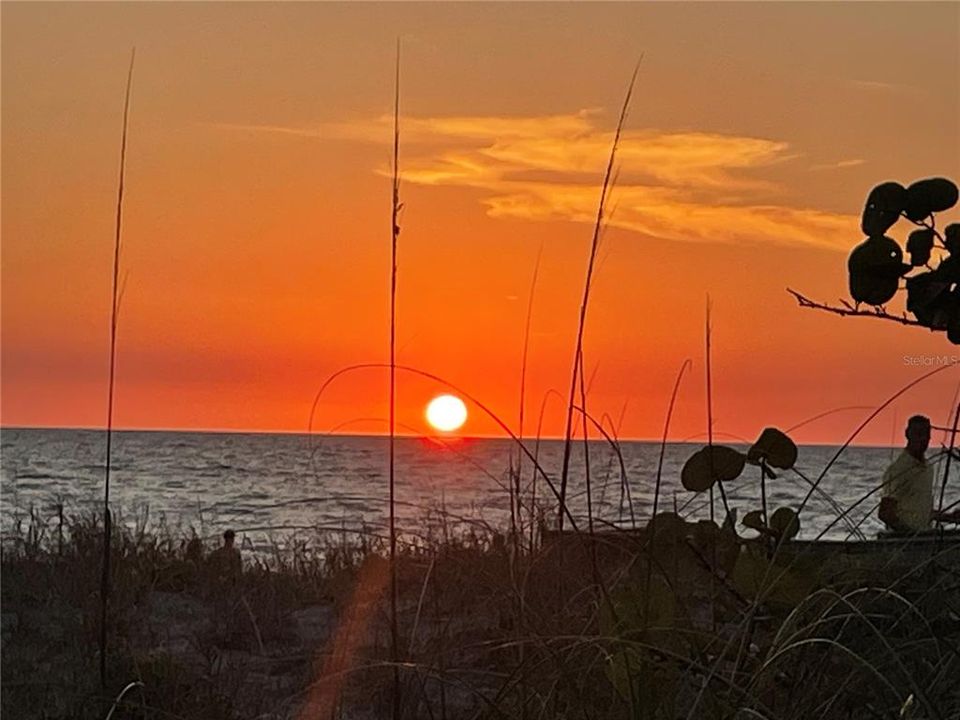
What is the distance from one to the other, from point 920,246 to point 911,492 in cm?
116

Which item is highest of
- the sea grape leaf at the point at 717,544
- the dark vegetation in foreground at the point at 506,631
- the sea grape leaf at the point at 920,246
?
the sea grape leaf at the point at 920,246

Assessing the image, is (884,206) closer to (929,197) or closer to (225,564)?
(929,197)

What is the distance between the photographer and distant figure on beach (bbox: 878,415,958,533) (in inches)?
78.8

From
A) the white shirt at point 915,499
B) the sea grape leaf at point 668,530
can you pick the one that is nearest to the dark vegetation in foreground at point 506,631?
the sea grape leaf at point 668,530

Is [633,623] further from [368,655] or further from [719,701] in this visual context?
[368,655]

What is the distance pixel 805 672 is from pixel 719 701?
0.16 meters

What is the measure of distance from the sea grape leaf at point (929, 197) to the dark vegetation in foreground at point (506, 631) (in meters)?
0.48

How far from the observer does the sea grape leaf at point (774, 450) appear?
2.00 metres

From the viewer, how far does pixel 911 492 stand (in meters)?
2.69

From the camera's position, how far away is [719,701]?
67.9 inches

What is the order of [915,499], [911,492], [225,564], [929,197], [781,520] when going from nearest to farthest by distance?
[929,197], [781,520], [911,492], [915,499], [225,564]

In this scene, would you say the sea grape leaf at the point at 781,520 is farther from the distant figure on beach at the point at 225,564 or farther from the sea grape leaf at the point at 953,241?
the distant figure on beach at the point at 225,564

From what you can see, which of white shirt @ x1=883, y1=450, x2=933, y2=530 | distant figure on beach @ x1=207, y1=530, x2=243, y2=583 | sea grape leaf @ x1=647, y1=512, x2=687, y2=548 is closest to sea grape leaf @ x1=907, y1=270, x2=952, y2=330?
sea grape leaf @ x1=647, y1=512, x2=687, y2=548

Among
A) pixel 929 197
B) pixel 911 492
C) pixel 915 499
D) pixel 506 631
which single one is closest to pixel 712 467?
pixel 506 631
